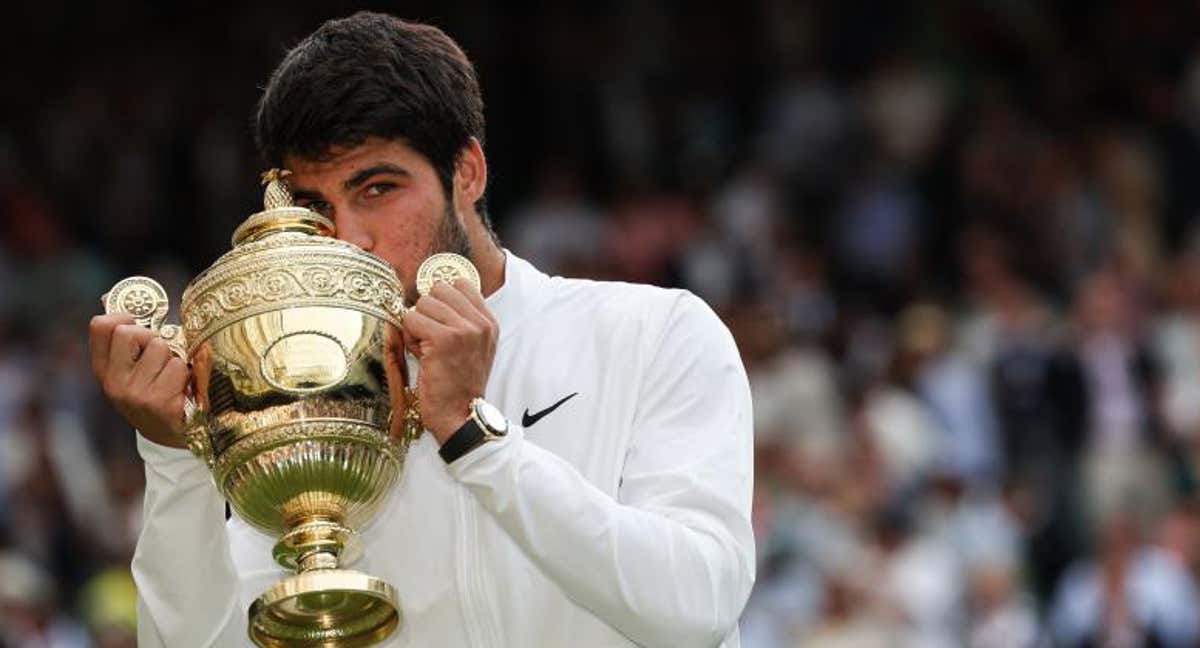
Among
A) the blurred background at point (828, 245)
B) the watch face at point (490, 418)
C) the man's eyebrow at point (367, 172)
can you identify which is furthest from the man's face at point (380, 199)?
the blurred background at point (828, 245)

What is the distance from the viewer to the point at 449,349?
4.61 metres

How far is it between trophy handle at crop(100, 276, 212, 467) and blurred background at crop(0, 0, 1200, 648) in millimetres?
5064

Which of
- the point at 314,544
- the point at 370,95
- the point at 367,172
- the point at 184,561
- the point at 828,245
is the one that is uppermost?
the point at 370,95

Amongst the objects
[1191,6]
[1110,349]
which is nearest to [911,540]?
[1110,349]

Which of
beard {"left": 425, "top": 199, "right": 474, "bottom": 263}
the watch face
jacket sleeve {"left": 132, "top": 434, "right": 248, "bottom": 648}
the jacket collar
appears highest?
beard {"left": 425, "top": 199, "right": 474, "bottom": 263}

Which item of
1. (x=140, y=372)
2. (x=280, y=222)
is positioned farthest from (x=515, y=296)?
(x=140, y=372)

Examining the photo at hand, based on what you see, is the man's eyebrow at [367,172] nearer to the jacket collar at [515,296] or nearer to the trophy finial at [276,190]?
the trophy finial at [276,190]

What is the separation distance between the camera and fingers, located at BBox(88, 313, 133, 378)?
471 centimetres

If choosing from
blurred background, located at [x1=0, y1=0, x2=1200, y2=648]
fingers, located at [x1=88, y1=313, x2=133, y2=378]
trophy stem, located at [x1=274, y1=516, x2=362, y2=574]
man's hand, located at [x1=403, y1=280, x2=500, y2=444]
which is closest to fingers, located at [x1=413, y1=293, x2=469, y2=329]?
man's hand, located at [x1=403, y1=280, x2=500, y2=444]

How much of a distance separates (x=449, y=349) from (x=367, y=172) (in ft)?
1.64

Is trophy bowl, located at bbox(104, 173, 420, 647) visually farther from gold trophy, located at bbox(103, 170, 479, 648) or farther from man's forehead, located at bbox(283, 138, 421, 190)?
man's forehead, located at bbox(283, 138, 421, 190)

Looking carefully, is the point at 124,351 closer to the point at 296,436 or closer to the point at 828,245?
the point at 296,436

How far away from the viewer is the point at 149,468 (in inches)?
193

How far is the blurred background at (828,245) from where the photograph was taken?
11820 mm
